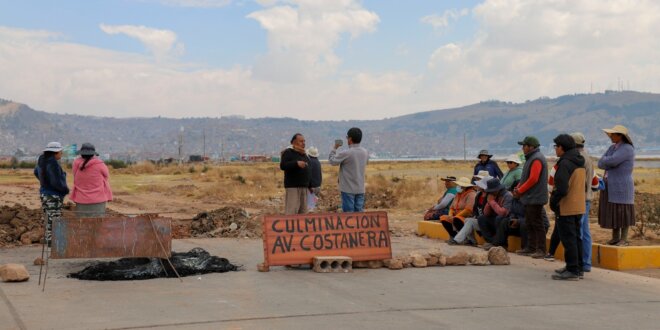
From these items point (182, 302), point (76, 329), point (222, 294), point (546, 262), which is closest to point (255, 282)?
point (222, 294)

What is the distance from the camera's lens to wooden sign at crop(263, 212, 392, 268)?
36.5 ft

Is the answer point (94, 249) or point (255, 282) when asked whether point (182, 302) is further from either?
point (94, 249)

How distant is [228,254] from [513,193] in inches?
184

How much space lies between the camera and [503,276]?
1081cm

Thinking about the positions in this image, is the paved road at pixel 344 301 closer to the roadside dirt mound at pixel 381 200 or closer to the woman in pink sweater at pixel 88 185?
the woman in pink sweater at pixel 88 185

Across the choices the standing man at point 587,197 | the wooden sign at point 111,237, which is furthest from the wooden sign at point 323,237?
the standing man at point 587,197

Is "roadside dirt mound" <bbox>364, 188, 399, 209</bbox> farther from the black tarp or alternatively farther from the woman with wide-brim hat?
the black tarp

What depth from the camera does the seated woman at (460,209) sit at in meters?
14.5

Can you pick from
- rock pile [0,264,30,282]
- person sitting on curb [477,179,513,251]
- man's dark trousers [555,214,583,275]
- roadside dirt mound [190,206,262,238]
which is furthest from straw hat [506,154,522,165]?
rock pile [0,264,30,282]

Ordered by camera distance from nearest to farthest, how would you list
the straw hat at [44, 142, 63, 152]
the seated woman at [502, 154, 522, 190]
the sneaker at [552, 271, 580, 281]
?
1. the sneaker at [552, 271, 580, 281]
2. the straw hat at [44, 142, 63, 152]
3. the seated woman at [502, 154, 522, 190]

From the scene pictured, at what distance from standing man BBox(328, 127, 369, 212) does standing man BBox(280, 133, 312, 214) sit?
1.96 feet

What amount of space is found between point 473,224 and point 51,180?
6.98 m

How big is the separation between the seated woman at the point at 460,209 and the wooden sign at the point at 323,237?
10.6ft

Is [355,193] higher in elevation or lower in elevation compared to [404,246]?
higher
